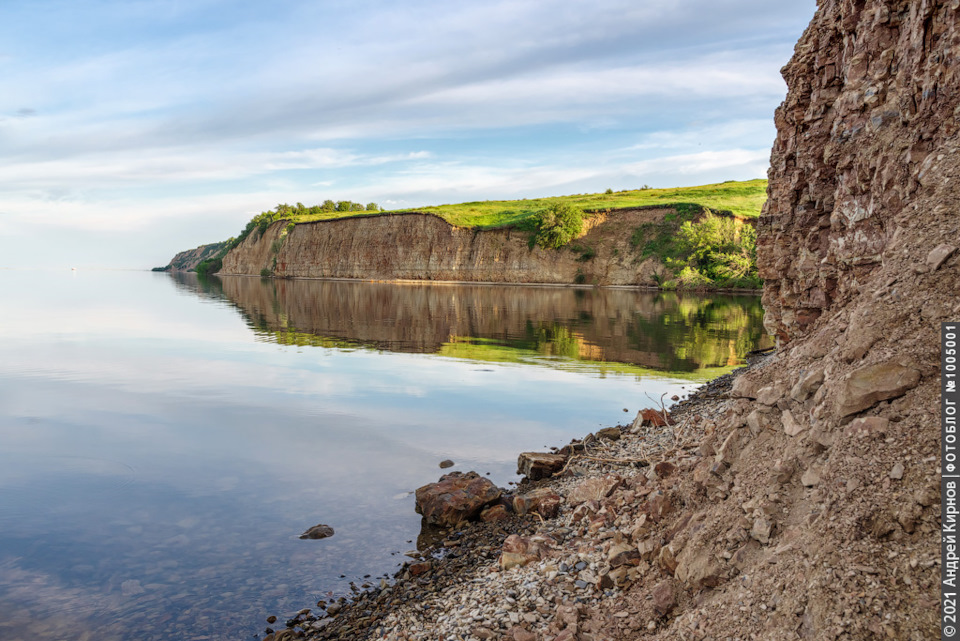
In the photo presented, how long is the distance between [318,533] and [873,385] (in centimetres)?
729

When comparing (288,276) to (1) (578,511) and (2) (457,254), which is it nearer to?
(2) (457,254)

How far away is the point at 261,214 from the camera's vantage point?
442ft

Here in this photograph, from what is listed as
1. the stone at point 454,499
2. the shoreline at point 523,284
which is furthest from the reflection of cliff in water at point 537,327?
the stone at point 454,499

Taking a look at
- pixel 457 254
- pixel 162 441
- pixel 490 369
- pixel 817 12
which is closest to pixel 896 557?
pixel 817 12

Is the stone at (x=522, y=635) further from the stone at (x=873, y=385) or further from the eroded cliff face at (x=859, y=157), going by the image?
the eroded cliff face at (x=859, y=157)

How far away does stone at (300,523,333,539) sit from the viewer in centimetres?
895

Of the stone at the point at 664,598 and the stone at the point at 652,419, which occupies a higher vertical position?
the stone at the point at 664,598

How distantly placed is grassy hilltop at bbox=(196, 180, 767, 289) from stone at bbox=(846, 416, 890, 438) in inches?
2044

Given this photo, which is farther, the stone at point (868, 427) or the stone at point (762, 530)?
the stone at point (762, 530)

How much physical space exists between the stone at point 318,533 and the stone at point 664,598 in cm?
530

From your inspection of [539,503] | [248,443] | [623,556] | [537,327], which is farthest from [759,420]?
[537,327]

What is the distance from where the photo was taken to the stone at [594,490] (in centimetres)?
843

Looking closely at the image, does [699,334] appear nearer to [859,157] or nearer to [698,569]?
[859,157]

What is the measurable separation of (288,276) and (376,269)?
76.5 feet
